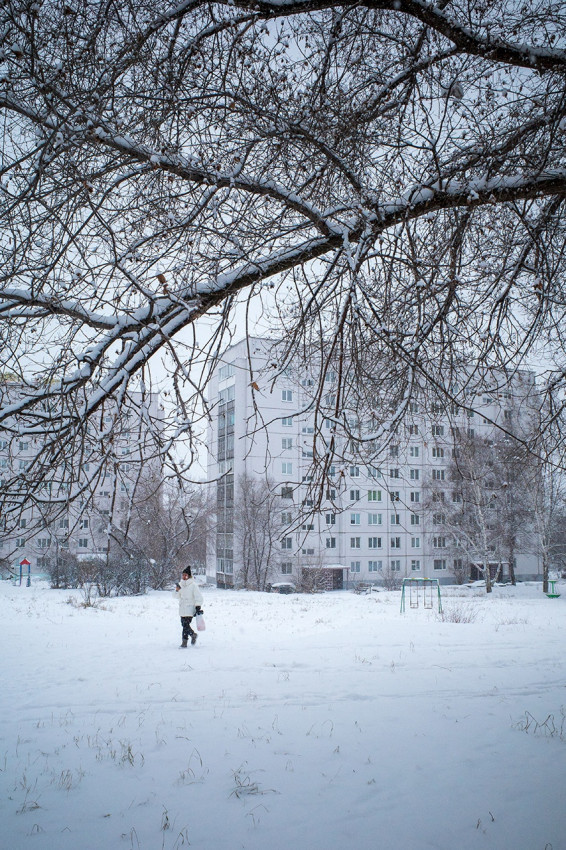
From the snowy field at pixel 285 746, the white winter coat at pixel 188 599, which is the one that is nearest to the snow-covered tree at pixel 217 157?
the snowy field at pixel 285 746

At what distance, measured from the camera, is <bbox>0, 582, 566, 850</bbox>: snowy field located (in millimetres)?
4289

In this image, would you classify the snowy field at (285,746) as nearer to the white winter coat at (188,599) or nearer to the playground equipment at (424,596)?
the white winter coat at (188,599)

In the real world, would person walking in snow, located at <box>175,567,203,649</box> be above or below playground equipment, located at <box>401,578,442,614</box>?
above

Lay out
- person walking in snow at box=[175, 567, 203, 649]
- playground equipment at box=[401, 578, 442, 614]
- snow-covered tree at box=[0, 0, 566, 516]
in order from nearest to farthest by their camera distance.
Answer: snow-covered tree at box=[0, 0, 566, 516]
person walking in snow at box=[175, 567, 203, 649]
playground equipment at box=[401, 578, 442, 614]

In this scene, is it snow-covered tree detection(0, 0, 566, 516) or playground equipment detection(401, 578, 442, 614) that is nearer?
snow-covered tree detection(0, 0, 566, 516)

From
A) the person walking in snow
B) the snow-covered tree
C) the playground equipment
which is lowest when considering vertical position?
the playground equipment

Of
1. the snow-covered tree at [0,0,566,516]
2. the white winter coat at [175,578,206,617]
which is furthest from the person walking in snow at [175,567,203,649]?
the snow-covered tree at [0,0,566,516]

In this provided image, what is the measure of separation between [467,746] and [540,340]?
4.70m

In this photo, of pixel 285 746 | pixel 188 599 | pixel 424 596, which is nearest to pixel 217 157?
pixel 285 746

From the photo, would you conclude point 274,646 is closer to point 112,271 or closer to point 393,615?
point 393,615

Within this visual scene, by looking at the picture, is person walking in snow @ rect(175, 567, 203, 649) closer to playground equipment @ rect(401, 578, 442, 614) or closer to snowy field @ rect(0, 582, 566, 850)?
snowy field @ rect(0, 582, 566, 850)

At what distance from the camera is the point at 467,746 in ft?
19.1

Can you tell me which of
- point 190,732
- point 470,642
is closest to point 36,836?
point 190,732

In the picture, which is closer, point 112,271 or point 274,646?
point 112,271
